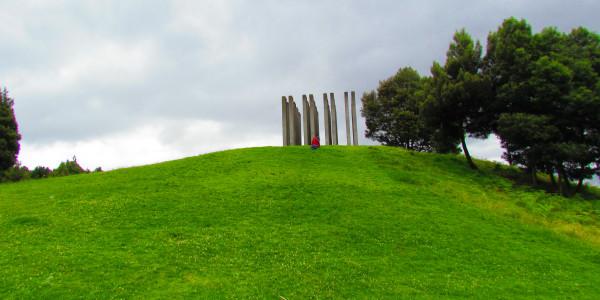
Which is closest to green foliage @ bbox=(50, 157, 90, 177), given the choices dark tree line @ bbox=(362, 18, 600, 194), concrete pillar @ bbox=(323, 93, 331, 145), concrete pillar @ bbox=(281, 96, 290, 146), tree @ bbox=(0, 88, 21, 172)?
tree @ bbox=(0, 88, 21, 172)

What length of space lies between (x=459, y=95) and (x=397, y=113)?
67.3 ft

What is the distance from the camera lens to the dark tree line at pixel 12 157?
37.8 m

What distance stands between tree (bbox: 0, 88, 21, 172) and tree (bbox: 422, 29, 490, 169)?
35.7 metres

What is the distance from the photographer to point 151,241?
56.3ft

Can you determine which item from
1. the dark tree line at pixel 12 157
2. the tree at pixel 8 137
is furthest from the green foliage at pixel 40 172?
the tree at pixel 8 137

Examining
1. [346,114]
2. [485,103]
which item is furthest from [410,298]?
[346,114]

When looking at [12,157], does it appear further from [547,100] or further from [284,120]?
[547,100]

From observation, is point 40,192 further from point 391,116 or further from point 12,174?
point 391,116

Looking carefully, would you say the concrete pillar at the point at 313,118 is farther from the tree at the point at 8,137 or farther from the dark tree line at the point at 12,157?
the tree at the point at 8,137

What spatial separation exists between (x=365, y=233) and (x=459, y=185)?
1194 cm

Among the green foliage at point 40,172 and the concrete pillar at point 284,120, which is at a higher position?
the concrete pillar at point 284,120

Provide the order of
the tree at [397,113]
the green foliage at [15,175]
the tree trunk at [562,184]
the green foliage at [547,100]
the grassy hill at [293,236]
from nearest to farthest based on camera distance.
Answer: the grassy hill at [293,236] < the green foliage at [547,100] < the tree trunk at [562,184] < the green foliage at [15,175] < the tree at [397,113]

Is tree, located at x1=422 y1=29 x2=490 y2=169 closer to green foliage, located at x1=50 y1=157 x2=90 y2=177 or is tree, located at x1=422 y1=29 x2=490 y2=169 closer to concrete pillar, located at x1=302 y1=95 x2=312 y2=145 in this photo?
concrete pillar, located at x1=302 y1=95 x2=312 y2=145

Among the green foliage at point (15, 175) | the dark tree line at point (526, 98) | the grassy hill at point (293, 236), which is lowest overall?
the grassy hill at point (293, 236)
